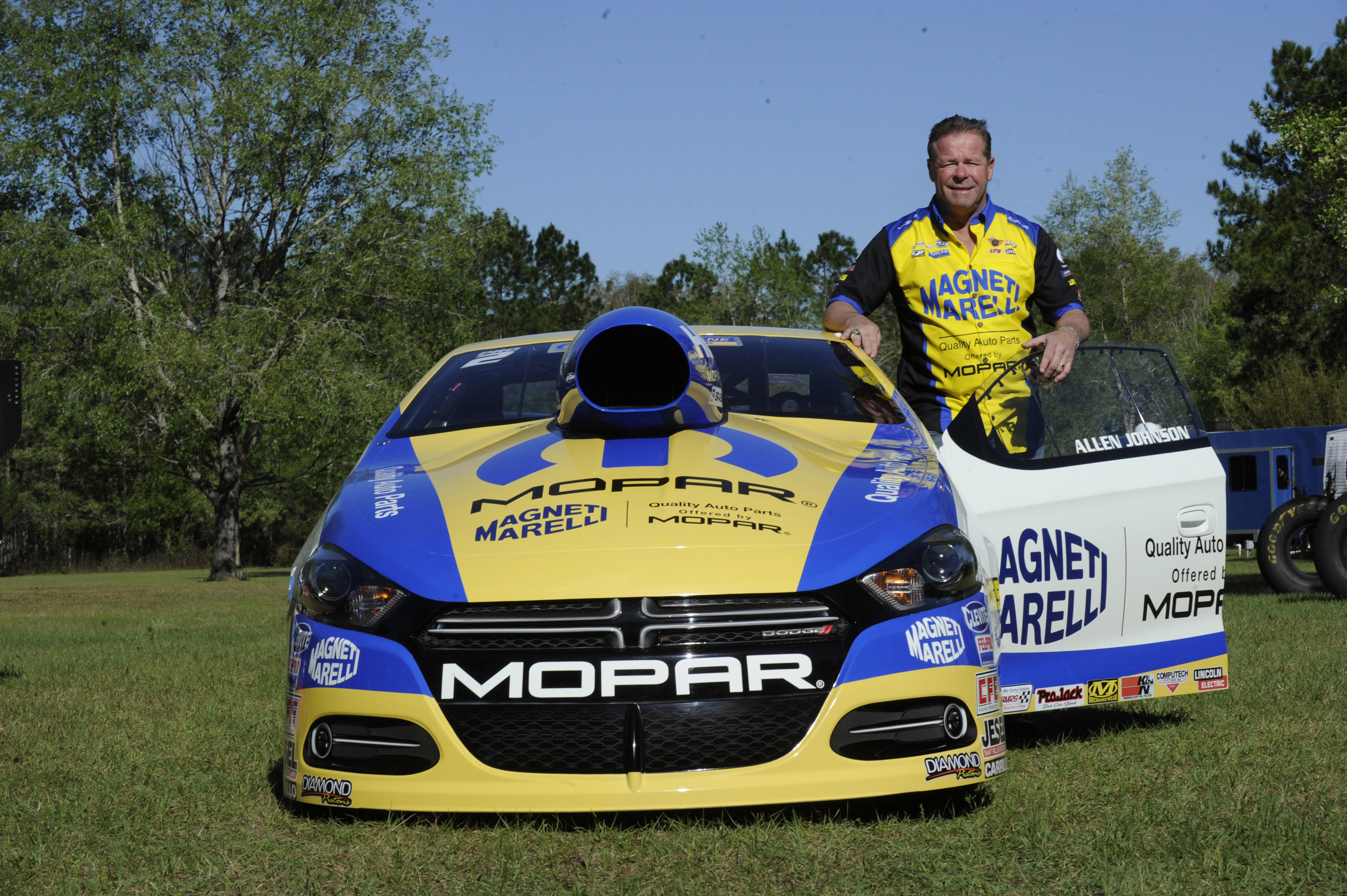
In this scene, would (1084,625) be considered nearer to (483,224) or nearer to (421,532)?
(421,532)

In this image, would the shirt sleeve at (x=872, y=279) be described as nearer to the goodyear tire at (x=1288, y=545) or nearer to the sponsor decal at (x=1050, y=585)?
the sponsor decal at (x=1050, y=585)

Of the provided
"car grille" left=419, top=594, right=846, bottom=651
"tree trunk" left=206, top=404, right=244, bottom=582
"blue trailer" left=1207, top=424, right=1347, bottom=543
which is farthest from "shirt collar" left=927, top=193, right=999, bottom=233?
→ "tree trunk" left=206, top=404, right=244, bottom=582

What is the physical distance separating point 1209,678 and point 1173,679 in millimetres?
126

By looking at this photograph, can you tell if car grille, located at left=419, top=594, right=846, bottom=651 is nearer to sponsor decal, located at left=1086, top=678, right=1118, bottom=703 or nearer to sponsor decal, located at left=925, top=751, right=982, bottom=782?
sponsor decal, located at left=925, top=751, right=982, bottom=782

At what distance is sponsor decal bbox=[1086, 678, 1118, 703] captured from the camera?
157 inches

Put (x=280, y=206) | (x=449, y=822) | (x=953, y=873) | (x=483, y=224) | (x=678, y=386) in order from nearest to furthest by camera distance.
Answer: (x=953, y=873) → (x=449, y=822) → (x=678, y=386) → (x=280, y=206) → (x=483, y=224)

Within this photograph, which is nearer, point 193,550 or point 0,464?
point 0,464

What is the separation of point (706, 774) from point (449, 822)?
26.8 inches

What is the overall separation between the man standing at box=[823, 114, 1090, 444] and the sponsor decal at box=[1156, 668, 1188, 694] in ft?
3.76

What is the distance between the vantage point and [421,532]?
10.2ft

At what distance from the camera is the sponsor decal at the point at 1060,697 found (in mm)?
3904

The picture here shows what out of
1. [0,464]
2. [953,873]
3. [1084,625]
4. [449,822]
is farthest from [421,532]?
[0,464]

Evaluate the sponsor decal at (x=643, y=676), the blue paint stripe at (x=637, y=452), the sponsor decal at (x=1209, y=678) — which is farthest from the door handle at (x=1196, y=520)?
the sponsor decal at (x=643, y=676)

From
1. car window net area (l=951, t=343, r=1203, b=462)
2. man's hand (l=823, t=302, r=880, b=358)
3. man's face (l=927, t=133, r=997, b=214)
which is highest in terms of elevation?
man's face (l=927, t=133, r=997, b=214)
